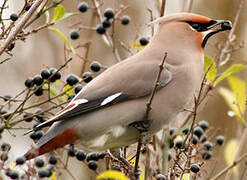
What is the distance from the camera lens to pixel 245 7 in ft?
23.6

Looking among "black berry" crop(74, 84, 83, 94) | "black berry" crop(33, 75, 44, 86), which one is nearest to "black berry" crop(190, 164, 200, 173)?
"black berry" crop(74, 84, 83, 94)

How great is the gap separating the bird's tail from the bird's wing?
0.11 meters

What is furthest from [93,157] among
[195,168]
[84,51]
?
[84,51]

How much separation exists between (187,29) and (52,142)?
1.27 metres

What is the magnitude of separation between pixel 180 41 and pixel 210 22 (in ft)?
0.77

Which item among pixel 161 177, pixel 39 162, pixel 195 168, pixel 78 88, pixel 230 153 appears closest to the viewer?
pixel 161 177

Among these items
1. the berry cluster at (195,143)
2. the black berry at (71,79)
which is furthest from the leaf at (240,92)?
the black berry at (71,79)

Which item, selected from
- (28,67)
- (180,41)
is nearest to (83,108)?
(180,41)

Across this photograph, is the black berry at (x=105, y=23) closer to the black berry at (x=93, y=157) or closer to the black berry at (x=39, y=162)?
the black berry at (x=93, y=157)

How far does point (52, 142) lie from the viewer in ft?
10.2

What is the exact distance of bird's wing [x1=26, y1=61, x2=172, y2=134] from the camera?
3262mm

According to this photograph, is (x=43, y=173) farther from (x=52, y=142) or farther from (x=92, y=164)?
(x=92, y=164)

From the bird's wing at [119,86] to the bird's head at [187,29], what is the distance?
0.38 meters

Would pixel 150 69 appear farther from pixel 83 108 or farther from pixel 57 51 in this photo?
pixel 57 51
